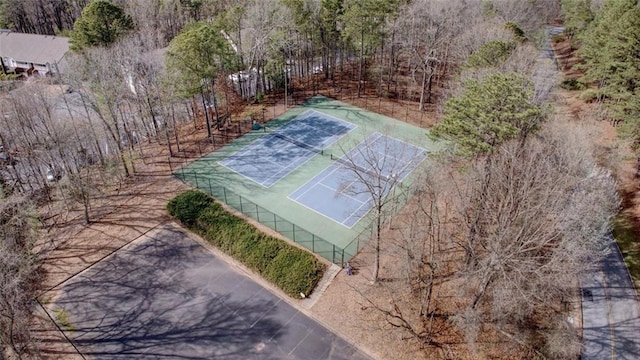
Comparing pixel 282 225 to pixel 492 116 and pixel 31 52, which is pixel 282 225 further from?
pixel 31 52

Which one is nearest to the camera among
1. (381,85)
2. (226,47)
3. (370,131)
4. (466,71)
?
(466,71)

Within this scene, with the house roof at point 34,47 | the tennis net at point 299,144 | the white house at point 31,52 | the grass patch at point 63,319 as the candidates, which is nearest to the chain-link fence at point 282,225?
the tennis net at point 299,144

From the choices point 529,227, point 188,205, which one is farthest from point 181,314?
point 529,227

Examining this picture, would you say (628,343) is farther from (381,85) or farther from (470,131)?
(381,85)

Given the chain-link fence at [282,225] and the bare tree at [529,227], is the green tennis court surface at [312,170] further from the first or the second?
the bare tree at [529,227]

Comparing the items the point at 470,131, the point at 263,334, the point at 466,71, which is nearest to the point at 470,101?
the point at 470,131

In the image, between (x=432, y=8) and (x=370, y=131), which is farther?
(x=432, y=8)

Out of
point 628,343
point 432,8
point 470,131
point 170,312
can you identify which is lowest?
point 628,343
